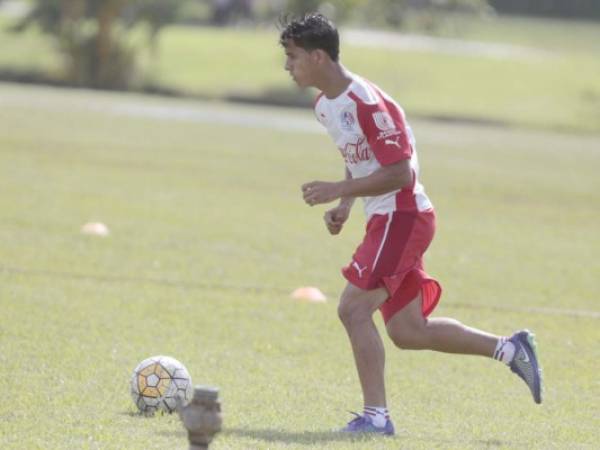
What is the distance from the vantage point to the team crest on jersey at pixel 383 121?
6727 millimetres

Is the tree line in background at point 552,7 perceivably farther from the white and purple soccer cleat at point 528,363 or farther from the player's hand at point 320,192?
the player's hand at point 320,192

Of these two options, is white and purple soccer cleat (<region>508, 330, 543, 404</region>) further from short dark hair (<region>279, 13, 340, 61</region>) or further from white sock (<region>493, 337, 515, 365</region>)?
short dark hair (<region>279, 13, 340, 61</region>)

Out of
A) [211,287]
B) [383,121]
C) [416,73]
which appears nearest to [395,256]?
[383,121]

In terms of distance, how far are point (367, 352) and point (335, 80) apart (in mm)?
1393

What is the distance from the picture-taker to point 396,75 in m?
45.5

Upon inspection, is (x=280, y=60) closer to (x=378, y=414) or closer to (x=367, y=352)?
(x=367, y=352)

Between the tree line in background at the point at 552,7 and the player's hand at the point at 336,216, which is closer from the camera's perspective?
the player's hand at the point at 336,216

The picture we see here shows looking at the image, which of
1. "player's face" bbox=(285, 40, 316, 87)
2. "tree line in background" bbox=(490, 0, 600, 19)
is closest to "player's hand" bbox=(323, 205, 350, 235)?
"player's face" bbox=(285, 40, 316, 87)

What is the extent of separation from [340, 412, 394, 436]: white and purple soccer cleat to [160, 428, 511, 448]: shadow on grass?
2.1 inches

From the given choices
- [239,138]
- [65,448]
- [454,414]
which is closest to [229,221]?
[454,414]

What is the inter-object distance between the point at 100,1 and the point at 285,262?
98.9 feet

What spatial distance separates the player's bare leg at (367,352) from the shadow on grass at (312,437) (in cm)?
13

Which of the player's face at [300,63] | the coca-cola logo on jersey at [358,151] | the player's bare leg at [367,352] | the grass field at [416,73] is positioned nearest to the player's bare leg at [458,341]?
the player's bare leg at [367,352]

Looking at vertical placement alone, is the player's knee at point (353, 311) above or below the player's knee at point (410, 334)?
above
